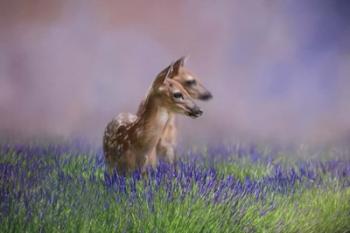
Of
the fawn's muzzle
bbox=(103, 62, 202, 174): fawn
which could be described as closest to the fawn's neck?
bbox=(103, 62, 202, 174): fawn

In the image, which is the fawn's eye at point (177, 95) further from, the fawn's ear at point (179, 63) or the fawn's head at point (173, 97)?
the fawn's ear at point (179, 63)

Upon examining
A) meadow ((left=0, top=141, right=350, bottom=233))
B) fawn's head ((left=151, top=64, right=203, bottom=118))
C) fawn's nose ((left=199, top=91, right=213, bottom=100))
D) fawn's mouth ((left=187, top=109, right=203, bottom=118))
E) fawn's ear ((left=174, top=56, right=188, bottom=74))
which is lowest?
meadow ((left=0, top=141, right=350, bottom=233))

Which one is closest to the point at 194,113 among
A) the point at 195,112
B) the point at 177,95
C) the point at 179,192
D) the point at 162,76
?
the point at 195,112

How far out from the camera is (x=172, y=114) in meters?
2.75

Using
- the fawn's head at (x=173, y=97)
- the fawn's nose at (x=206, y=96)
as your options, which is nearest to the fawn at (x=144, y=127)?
the fawn's head at (x=173, y=97)

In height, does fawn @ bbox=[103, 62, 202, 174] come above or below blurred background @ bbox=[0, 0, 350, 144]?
below

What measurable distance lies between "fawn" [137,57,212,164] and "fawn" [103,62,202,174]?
28 millimetres

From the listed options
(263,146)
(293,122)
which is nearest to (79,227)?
(263,146)

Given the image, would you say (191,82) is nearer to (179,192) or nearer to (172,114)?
(172,114)

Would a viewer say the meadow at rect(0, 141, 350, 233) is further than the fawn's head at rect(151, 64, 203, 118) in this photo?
No

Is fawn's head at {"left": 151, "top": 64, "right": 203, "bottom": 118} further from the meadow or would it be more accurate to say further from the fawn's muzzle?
the meadow

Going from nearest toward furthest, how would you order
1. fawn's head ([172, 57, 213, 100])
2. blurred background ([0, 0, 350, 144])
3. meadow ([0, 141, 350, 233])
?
meadow ([0, 141, 350, 233]) < blurred background ([0, 0, 350, 144]) < fawn's head ([172, 57, 213, 100])

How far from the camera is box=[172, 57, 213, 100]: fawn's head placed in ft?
9.16

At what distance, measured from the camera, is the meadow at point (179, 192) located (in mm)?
2514
